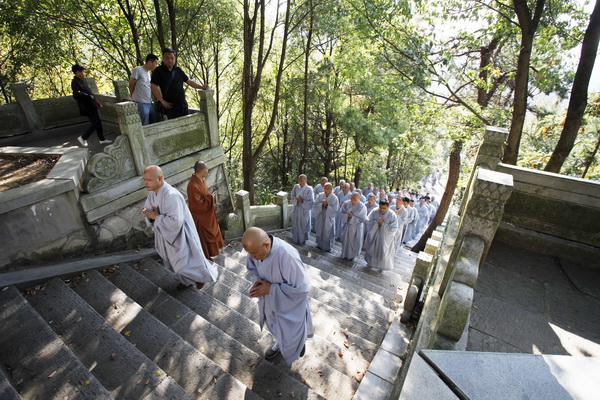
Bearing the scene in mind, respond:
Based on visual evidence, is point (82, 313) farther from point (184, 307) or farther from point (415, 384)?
point (415, 384)

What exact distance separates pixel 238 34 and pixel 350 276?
1163cm

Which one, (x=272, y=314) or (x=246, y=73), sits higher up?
(x=246, y=73)

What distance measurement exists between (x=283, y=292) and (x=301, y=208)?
5.09 m

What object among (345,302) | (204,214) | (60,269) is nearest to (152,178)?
(204,214)

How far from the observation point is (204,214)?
5664mm

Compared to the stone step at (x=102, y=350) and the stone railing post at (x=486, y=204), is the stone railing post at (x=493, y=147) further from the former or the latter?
the stone step at (x=102, y=350)

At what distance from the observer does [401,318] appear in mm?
4574

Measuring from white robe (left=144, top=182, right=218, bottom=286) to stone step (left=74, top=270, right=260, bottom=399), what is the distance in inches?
31.1

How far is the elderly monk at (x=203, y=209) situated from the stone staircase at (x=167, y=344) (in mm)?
1015

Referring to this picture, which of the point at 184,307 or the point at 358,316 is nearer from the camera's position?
the point at 184,307

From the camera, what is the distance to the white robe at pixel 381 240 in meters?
7.21

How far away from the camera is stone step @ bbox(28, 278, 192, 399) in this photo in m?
2.88

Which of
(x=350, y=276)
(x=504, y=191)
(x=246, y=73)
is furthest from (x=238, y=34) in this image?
(x=504, y=191)

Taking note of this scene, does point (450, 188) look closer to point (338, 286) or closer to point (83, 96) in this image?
point (338, 286)
